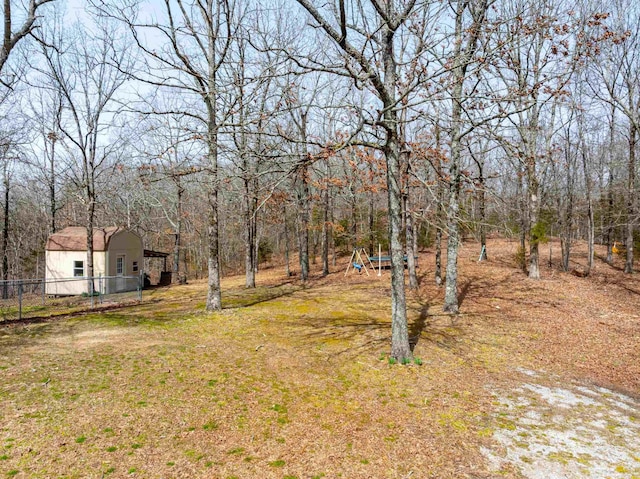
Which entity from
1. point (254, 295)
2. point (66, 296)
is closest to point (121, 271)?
point (66, 296)

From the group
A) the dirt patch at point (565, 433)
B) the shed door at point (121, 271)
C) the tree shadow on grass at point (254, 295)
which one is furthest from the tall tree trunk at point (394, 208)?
the shed door at point (121, 271)

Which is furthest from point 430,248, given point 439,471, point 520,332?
point 439,471

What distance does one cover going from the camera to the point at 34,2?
27.3ft

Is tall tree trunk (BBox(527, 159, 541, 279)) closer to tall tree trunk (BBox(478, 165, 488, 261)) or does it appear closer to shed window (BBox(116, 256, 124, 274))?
tall tree trunk (BBox(478, 165, 488, 261))

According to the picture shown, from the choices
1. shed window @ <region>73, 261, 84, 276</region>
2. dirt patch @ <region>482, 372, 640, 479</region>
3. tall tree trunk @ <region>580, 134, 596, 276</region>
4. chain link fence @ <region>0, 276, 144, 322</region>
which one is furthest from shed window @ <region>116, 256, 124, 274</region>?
tall tree trunk @ <region>580, 134, 596, 276</region>

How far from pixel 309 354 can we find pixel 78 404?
149 inches

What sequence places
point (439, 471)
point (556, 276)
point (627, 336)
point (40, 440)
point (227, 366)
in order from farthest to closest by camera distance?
point (556, 276) → point (627, 336) → point (227, 366) → point (40, 440) → point (439, 471)

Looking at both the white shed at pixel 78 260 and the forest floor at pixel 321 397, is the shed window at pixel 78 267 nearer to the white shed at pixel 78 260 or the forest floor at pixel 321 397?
the white shed at pixel 78 260

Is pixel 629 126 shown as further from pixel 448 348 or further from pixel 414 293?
pixel 448 348

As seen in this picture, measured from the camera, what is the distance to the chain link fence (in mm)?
11295

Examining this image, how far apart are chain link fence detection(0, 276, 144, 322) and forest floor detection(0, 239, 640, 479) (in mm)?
2390

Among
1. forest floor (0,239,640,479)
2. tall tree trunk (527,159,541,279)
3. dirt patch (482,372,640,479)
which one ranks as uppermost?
tall tree trunk (527,159,541,279)

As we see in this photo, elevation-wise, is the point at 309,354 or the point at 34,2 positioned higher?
the point at 34,2

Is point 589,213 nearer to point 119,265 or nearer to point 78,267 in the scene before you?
point 119,265
